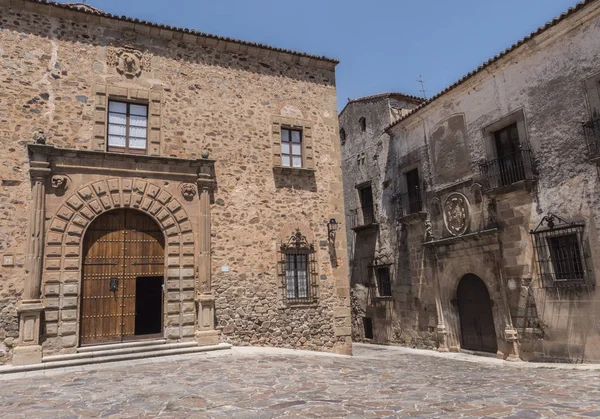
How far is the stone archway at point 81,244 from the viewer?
8758 mm

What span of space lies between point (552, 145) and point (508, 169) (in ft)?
4.57

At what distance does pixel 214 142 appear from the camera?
10914 mm

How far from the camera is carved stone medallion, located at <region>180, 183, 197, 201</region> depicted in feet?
33.6

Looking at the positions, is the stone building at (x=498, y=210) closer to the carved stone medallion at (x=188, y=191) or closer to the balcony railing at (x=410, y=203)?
the balcony railing at (x=410, y=203)

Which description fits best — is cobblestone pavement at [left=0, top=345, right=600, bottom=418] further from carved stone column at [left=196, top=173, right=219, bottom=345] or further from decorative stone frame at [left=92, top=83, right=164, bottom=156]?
decorative stone frame at [left=92, top=83, right=164, bottom=156]

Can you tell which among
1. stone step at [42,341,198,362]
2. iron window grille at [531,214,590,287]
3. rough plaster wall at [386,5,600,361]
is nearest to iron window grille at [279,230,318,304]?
stone step at [42,341,198,362]

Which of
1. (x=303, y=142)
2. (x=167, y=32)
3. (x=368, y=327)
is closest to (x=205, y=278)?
(x=303, y=142)

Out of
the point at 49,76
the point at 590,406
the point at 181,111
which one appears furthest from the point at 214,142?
the point at 590,406

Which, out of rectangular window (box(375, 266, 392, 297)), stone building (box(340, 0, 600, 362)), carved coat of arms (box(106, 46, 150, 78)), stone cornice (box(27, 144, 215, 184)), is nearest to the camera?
stone cornice (box(27, 144, 215, 184))

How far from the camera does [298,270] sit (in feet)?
37.1

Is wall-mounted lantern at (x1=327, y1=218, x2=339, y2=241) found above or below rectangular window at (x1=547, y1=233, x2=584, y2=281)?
above

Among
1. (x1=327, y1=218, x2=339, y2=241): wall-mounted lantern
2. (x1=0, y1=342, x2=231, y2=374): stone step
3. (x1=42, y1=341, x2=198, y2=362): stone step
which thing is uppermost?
(x1=327, y1=218, x2=339, y2=241): wall-mounted lantern

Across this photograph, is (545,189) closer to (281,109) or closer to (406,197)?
(406,197)

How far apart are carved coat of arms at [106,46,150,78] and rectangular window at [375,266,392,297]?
10.7 metres
